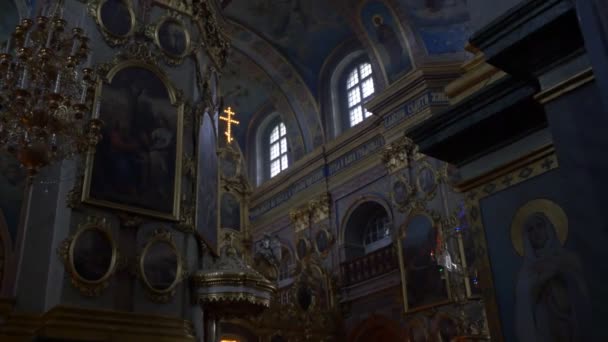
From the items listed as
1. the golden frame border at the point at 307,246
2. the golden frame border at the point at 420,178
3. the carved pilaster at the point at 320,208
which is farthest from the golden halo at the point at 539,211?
the carved pilaster at the point at 320,208

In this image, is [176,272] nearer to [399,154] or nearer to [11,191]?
[11,191]

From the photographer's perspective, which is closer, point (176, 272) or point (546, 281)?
point (546, 281)

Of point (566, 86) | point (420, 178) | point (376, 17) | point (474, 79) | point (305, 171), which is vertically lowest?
point (566, 86)

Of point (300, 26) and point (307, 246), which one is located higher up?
point (300, 26)

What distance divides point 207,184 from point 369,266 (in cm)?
673

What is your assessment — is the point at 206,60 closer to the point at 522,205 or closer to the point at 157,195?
the point at 157,195

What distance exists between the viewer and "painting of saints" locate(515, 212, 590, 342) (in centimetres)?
372

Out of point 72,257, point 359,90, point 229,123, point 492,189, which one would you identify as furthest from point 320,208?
point 492,189

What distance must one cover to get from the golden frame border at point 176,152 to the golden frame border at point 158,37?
0.42 metres

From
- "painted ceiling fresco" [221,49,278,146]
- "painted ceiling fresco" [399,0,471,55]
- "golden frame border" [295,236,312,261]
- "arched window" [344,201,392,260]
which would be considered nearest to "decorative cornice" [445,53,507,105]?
"painted ceiling fresco" [399,0,471,55]

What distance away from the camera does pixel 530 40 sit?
3.78 m

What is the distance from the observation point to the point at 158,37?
10188mm

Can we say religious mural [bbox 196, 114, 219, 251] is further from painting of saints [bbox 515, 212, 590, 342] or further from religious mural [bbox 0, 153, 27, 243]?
painting of saints [bbox 515, 212, 590, 342]

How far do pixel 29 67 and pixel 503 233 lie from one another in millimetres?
5025
